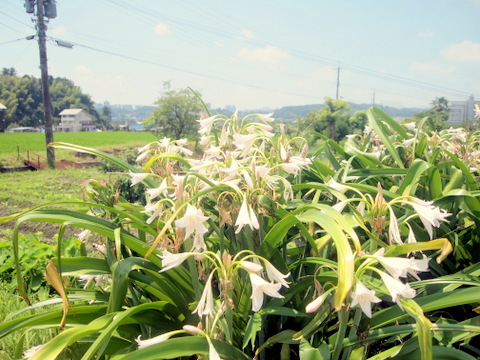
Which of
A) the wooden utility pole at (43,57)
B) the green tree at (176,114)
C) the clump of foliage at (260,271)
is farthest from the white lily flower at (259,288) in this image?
the green tree at (176,114)

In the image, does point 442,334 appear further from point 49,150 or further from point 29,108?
point 29,108

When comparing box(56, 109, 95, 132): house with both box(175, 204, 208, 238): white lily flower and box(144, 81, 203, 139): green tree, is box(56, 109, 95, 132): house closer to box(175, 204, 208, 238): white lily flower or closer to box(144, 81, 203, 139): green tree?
box(144, 81, 203, 139): green tree

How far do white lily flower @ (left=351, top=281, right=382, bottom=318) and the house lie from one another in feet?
329

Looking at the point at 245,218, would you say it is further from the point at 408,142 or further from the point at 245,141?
the point at 408,142

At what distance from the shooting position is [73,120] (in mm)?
95562

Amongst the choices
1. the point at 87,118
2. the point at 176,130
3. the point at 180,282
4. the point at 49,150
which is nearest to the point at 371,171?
the point at 180,282

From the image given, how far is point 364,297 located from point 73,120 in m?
105

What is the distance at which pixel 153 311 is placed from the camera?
49.8 inches

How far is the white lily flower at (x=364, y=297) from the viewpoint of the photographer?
0.80 meters

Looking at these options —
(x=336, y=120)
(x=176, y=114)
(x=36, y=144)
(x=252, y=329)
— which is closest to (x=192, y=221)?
(x=252, y=329)

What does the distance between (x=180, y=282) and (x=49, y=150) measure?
17834mm

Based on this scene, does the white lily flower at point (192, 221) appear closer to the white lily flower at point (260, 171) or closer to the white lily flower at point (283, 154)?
the white lily flower at point (260, 171)

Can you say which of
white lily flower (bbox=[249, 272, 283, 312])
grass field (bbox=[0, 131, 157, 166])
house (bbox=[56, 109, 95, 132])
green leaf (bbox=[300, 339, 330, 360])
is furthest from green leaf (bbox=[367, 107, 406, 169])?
house (bbox=[56, 109, 95, 132])

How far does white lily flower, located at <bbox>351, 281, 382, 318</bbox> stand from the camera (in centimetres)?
80
